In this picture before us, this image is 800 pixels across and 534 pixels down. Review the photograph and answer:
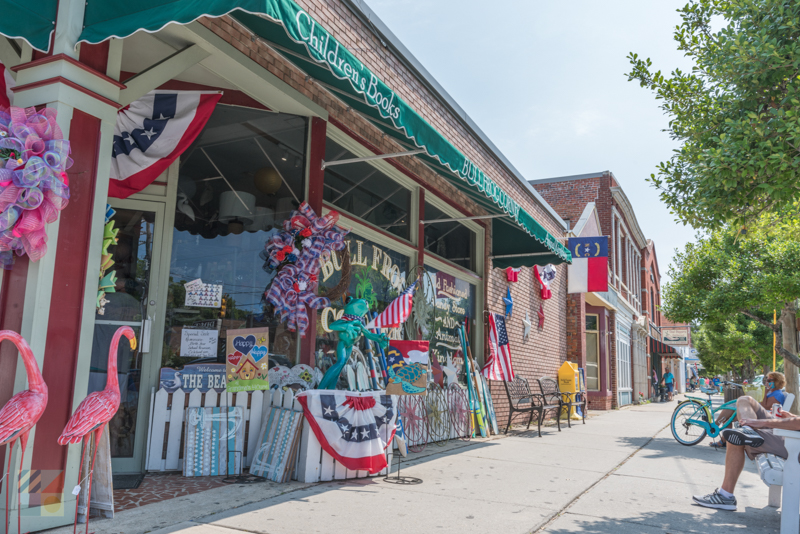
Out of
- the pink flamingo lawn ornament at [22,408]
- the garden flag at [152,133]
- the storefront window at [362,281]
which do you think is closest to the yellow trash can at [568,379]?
the storefront window at [362,281]

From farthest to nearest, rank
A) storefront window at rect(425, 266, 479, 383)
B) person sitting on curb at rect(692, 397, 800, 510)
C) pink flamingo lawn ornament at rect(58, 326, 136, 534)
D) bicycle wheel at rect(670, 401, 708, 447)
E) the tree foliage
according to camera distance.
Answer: the tree foliage, bicycle wheel at rect(670, 401, 708, 447), storefront window at rect(425, 266, 479, 383), person sitting on curb at rect(692, 397, 800, 510), pink flamingo lawn ornament at rect(58, 326, 136, 534)

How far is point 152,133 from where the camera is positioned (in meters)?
4.93

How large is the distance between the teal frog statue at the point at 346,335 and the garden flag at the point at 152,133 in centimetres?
213

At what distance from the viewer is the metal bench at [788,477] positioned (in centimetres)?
401

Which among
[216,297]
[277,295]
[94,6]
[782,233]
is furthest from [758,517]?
[782,233]

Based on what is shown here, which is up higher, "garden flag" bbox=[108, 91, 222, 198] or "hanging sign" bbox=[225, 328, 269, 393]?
"garden flag" bbox=[108, 91, 222, 198]

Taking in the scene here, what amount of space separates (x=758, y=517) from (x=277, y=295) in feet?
15.3

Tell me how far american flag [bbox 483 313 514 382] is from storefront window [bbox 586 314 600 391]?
1014 cm

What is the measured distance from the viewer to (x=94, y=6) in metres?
3.65

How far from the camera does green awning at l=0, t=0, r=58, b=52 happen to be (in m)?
3.46

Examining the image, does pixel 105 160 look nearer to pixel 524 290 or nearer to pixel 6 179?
pixel 6 179

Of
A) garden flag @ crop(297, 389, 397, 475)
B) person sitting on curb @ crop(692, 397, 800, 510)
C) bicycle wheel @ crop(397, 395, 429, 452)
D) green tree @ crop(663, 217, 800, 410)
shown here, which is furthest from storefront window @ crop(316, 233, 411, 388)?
green tree @ crop(663, 217, 800, 410)

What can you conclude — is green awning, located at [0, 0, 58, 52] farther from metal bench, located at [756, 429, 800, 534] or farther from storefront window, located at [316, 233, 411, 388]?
metal bench, located at [756, 429, 800, 534]

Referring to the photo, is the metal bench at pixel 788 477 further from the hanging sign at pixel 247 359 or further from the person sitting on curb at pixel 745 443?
the hanging sign at pixel 247 359
